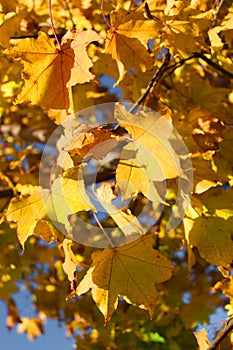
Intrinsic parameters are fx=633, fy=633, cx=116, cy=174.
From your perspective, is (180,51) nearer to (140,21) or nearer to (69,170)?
(140,21)

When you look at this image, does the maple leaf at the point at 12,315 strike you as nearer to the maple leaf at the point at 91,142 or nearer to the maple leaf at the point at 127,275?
the maple leaf at the point at 127,275

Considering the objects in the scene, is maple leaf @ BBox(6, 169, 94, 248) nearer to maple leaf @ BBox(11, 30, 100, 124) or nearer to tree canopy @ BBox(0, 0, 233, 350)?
tree canopy @ BBox(0, 0, 233, 350)

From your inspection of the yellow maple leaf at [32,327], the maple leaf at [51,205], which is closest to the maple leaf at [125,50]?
the maple leaf at [51,205]

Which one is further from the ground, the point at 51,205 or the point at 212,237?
the point at 51,205

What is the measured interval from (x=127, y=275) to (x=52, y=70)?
609 mm

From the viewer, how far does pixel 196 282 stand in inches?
155

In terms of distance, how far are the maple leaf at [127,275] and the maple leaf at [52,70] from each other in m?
0.41

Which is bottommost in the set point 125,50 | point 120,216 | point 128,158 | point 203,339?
point 203,339

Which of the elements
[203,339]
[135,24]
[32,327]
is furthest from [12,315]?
[135,24]

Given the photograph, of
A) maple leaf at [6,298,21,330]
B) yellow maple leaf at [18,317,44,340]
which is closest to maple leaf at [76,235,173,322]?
maple leaf at [6,298,21,330]

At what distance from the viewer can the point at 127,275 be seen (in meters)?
1.78

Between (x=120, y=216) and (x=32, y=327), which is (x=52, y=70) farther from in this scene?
(x=32, y=327)

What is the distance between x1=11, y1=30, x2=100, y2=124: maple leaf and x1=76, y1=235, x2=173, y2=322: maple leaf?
1.36 ft

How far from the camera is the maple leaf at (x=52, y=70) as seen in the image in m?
1.71
